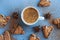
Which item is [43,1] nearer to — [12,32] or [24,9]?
[24,9]

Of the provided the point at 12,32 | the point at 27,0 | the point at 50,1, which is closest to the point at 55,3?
the point at 50,1

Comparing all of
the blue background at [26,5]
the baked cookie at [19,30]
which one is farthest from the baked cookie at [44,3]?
the baked cookie at [19,30]

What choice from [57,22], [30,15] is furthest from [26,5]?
[57,22]

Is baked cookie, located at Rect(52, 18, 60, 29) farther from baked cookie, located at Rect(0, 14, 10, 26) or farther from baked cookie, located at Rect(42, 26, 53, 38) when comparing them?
baked cookie, located at Rect(0, 14, 10, 26)

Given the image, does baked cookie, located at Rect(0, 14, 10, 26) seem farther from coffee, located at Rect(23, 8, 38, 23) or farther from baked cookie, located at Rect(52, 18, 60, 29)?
baked cookie, located at Rect(52, 18, 60, 29)

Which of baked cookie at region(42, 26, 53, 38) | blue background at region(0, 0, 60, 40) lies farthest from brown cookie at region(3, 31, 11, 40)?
baked cookie at region(42, 26, 53, 38)

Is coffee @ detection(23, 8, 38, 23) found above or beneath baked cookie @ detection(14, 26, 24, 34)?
above

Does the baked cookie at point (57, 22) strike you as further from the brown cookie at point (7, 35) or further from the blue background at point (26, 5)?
the brown cookie at point (7, 35)

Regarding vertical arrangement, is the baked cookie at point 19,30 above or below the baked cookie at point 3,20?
below

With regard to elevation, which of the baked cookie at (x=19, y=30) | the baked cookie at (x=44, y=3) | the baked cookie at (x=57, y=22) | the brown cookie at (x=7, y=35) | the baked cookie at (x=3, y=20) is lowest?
the brown cookie at (x=7, y=35)

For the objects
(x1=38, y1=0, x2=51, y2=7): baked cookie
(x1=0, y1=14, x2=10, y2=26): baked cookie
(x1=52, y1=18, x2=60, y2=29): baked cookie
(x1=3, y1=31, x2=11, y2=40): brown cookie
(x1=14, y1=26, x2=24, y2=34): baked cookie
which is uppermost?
(x1=38, y1=0, x2=51, y2=7): baked cookie
